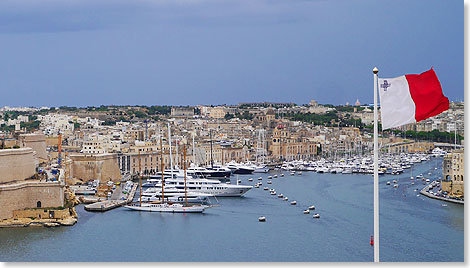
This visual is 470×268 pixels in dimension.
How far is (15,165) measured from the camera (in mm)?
9703

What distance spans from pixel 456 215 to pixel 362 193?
3.19 metres

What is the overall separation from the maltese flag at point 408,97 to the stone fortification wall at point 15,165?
7.09 m

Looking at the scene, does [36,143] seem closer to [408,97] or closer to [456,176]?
[456,176]

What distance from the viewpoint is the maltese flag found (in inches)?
125

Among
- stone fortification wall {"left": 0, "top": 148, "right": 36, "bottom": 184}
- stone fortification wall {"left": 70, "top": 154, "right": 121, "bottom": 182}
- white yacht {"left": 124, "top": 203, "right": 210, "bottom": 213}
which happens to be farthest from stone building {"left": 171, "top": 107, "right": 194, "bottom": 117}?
stone fortification wall {"left": 0, "top": 148, "right": 36, "bottom": 184}

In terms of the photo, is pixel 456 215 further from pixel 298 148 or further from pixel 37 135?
pixel 298 148

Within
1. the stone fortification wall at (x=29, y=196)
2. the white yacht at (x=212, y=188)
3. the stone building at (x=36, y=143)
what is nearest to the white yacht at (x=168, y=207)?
the stone fortification wall at (x=29, y=196)

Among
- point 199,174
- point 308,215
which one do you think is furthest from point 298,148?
point 308,215

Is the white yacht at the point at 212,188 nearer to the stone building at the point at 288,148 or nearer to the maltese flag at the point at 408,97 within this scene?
the maltese flag at the point at 408,97

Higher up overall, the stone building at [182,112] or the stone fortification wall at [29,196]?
the stone building at [182,112]

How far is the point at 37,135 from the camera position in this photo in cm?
1357

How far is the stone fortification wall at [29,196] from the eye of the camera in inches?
363

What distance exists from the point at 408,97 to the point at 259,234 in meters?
5.74

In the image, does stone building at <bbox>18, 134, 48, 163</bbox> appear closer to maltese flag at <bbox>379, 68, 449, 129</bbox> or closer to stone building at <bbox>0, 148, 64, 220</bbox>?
stone building at <bbox>0, 148, 64, 220</bbox>
